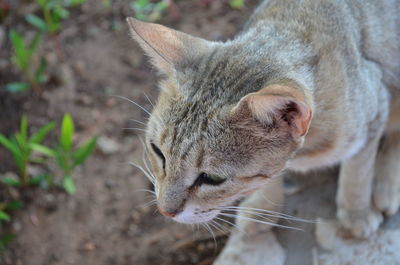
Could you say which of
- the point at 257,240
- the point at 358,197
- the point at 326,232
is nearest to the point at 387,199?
the point at 358,197

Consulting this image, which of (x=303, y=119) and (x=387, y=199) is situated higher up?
(x=303, y=119)

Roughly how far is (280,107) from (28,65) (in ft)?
6.43

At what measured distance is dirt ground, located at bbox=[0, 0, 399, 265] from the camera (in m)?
2.40

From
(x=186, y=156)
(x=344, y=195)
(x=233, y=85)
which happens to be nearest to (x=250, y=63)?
(x=233, y=85)

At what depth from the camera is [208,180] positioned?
1.57m

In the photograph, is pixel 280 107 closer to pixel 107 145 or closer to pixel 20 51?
pixel 107 145

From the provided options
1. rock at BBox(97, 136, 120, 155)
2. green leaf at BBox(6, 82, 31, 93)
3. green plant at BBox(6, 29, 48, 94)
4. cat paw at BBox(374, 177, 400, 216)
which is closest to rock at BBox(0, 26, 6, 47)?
green plant at BBox(6, 29, 48, 94)

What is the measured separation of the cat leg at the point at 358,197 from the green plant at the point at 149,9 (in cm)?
176

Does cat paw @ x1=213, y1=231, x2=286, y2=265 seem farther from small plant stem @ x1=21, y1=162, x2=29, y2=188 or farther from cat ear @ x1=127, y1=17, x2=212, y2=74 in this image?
small plant stem @ x1=21, y1=162, x2=29, y2=188

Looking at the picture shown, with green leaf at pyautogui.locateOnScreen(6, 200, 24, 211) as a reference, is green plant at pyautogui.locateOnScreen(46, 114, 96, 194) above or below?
above

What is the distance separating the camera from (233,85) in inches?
62.1

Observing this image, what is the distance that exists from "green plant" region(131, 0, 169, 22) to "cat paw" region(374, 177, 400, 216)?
1.85 metres

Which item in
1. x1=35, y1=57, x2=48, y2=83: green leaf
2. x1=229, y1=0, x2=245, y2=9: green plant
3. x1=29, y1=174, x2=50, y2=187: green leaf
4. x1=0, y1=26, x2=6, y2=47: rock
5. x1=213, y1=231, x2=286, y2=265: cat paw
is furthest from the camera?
x1=229, y1=0, x2=245, y2=9: green plant

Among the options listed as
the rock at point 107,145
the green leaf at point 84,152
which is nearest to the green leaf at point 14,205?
the green leaf at point 84,152
